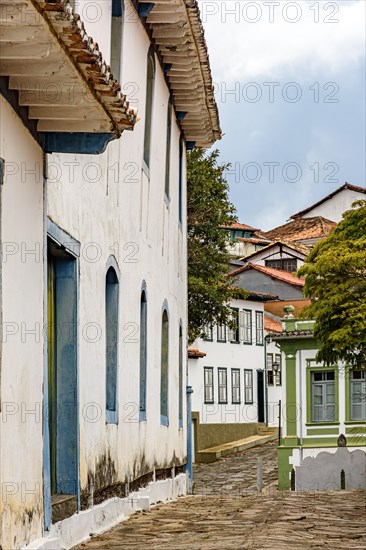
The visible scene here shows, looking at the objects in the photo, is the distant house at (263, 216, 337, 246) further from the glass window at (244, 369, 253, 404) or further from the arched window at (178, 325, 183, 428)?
the arched window at (178, 325, 183, 428)

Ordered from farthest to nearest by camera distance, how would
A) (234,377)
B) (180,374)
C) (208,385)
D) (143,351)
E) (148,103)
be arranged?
(234,377) → (208,385) → (180,374) → (148,103) → (143,351)

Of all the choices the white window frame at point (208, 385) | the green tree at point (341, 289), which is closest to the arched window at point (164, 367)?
the green tree at point (341, 289)

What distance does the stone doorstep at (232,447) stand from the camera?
48906mm

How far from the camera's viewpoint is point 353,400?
40.8 meters

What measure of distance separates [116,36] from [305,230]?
210 feet

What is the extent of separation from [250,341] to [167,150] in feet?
130

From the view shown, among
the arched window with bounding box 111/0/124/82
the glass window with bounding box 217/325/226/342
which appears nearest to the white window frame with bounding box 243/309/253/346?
the glass window with bounding box 217/325/226/342

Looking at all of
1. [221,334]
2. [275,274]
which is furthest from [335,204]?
[221,334]

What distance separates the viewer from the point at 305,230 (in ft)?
253

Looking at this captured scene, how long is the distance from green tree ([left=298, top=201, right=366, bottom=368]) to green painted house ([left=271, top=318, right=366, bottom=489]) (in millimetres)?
16513

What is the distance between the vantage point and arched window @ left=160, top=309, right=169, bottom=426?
18.8m

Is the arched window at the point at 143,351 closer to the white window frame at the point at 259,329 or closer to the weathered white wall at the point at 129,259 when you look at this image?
the weathered white wall at the point at 129,259

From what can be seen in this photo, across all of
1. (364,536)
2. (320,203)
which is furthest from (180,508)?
(320,203)

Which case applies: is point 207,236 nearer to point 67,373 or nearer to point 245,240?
point 67,373
